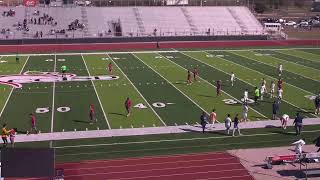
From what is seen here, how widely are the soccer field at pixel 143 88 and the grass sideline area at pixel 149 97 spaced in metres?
0.04

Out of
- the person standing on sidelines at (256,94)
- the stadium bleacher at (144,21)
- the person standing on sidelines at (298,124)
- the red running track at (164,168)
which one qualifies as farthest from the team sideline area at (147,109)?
the stadium bleacher at (144,21)

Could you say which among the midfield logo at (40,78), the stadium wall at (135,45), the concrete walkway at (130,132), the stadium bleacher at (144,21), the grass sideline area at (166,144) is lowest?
the grass sideline area at (166,144)

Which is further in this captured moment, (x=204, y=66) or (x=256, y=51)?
(x=256, y=51)

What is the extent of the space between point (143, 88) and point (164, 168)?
1308cm

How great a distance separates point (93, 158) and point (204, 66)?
71.1 ft

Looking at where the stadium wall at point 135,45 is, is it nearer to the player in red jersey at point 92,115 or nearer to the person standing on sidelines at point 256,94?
the person standing on sidelines at point 256,94

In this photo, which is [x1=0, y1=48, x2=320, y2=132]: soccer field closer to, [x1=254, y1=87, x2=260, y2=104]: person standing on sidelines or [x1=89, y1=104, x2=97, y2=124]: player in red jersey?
[x1=89, y1=104, x2=97, y2=124]: player in red jersey

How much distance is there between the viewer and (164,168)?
52.0ft

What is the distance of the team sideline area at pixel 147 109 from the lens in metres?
16.7

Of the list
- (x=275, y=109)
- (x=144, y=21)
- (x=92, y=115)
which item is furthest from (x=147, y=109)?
(x=144, y=21)

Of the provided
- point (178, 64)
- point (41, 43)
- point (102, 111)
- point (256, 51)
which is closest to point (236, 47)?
point (256, 51)

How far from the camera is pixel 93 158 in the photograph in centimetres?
1683

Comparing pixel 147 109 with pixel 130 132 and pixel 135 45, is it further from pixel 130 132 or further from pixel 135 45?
pixel 135 45

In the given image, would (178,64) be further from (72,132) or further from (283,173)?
(283,173)
